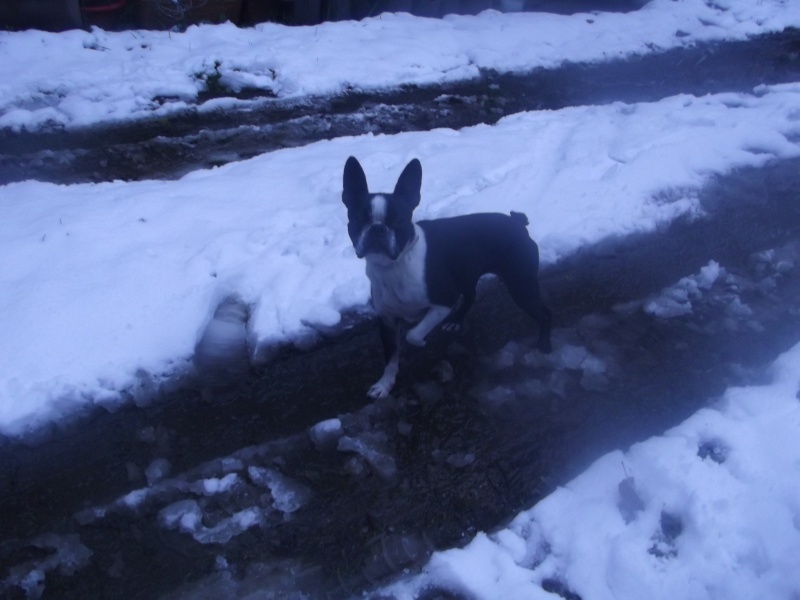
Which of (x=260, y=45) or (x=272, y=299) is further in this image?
(x=260, y=45)

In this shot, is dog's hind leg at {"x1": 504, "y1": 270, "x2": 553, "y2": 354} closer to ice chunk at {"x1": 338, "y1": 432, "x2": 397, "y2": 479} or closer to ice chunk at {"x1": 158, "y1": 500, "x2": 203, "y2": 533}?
ice chunk at {"x1": 338, "y1": 432, "x2": 397, "y2": 479}

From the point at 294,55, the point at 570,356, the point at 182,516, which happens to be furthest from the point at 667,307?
the point at 294,55

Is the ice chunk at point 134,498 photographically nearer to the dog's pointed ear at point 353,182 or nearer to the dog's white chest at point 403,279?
the dog's white chest at point 403,279

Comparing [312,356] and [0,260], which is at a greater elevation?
[0,260]

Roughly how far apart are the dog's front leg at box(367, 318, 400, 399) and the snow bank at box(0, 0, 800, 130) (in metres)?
4.56

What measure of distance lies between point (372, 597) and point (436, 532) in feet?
1.52

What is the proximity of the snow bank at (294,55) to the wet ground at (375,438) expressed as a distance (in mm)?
4234

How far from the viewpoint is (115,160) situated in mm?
6172

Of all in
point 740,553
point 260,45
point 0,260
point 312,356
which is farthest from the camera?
point 260,45

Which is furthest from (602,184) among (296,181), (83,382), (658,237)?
(83,382)

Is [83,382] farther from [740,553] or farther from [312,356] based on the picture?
[740,553]

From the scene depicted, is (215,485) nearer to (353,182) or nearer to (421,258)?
(421,258)

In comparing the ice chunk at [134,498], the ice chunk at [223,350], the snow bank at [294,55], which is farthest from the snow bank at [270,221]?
the snow bank at [294,55]

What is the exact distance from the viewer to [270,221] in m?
5.14
